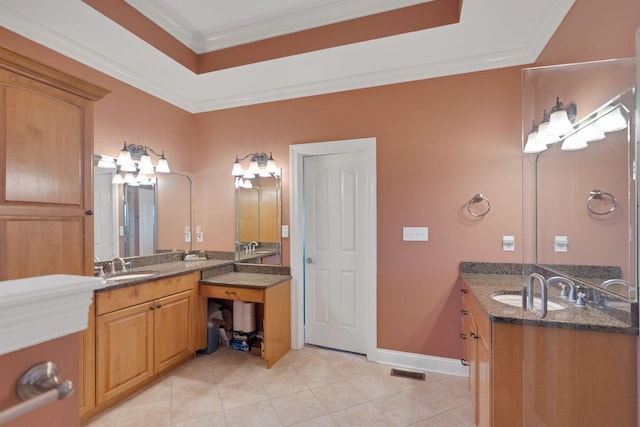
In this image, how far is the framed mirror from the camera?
319 centimetres

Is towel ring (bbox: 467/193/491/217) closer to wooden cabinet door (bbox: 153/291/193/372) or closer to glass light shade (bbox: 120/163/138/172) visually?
wooden cabinet door (bbox: 153/291/193/372)

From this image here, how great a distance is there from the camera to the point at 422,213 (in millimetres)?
2676

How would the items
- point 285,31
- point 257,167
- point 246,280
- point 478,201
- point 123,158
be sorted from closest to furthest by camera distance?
point 285,31 < point 478,201 < point 123,158 < point 246,280 < point 257,167

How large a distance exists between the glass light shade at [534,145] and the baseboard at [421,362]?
181cm

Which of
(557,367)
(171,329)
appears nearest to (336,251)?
(171,329)

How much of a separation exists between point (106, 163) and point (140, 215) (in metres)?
0.56

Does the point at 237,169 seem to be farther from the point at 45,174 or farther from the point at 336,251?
the point at 45,174

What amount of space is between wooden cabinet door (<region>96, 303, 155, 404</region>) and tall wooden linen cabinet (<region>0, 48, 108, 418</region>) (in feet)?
0.22

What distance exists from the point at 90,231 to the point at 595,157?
2787mm

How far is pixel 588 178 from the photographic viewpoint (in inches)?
57.3

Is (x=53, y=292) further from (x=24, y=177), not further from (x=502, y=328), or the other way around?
(x=502, y=328)

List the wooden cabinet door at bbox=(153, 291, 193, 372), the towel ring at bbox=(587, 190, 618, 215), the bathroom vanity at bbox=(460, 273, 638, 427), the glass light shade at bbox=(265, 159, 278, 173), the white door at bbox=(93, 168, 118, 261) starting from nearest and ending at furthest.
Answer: the bathroom vanity at bbox=(460, 273, 638, 427), the towel ring at bbox=(587, 190, 618, 215), the wooden cabinet door at bbox=(153, 291, 193, 372), the white door at bbox=(93, 168, 118, 261), the glass light shade at bbox=(265, 159, 278, 173)

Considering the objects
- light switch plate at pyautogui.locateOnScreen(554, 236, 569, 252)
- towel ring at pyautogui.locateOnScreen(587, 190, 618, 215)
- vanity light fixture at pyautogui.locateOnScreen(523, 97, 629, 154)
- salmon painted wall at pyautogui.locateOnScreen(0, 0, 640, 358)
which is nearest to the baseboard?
salmon painted wall at pyautogui.locateOnScreen(0, 0, 640, 358)

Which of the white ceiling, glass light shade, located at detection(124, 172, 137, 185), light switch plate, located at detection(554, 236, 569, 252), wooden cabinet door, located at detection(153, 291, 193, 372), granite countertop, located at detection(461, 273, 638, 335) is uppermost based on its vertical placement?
the white ceiling
